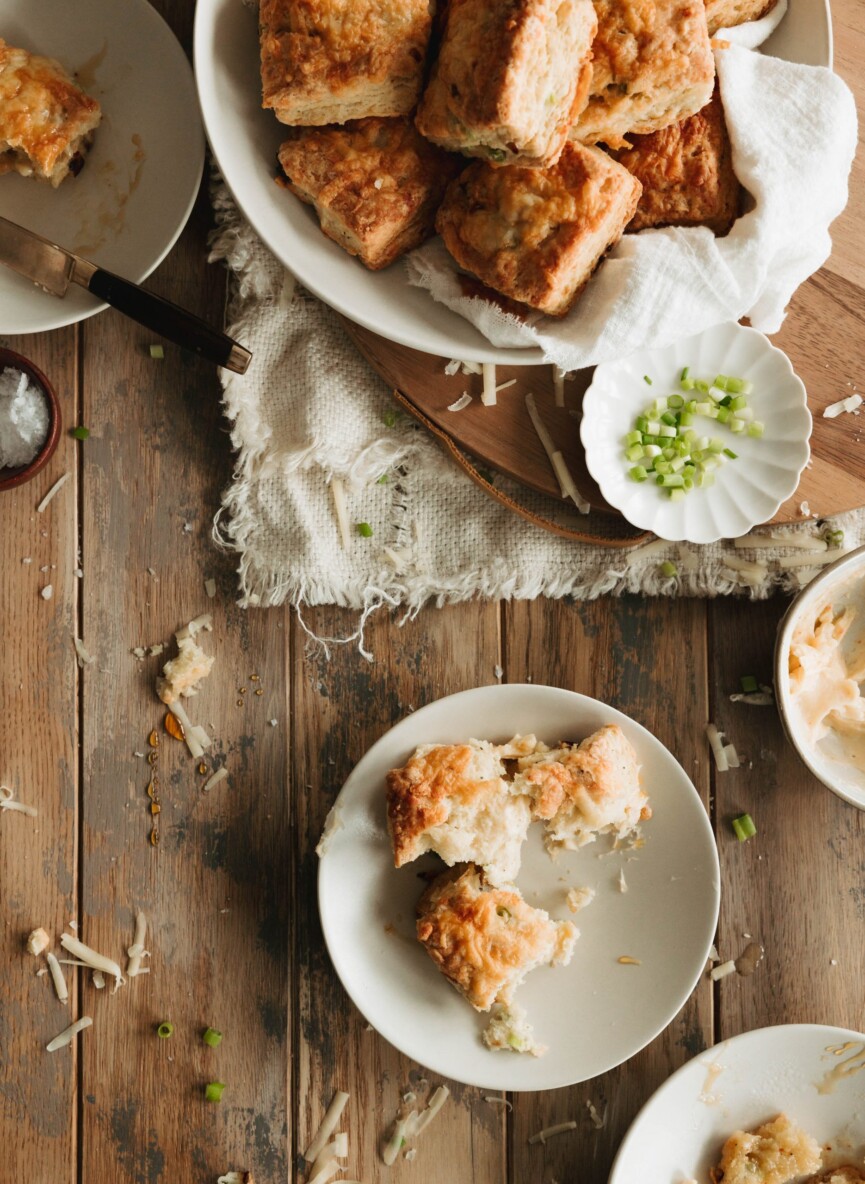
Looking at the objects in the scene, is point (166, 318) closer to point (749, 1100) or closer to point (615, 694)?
point (615, 694)

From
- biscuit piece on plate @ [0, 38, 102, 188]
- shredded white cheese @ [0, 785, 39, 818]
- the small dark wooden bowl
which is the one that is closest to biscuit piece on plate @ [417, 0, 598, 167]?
biscuit piece on plate @ [0, 38, 102, 188]

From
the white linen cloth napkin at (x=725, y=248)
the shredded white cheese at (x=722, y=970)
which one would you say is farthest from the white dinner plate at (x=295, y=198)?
the shredded white cheese at (x=722, y=970)

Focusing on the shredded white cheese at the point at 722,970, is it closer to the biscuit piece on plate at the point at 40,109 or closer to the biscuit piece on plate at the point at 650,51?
the biscuit piece on plate at the point at 650,51

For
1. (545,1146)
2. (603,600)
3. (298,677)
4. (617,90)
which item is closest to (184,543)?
(298,677)

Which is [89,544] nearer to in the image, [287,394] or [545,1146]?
[287,394]

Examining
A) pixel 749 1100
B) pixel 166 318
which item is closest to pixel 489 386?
pixel 166 318

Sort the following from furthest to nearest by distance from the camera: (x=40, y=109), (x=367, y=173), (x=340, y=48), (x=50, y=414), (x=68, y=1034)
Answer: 1. (x=68, y=1034)
2. (x=50, y=414)
3. (x=40, y=109)
4. (x=367, y=173)
5. (x=340, y=48)
